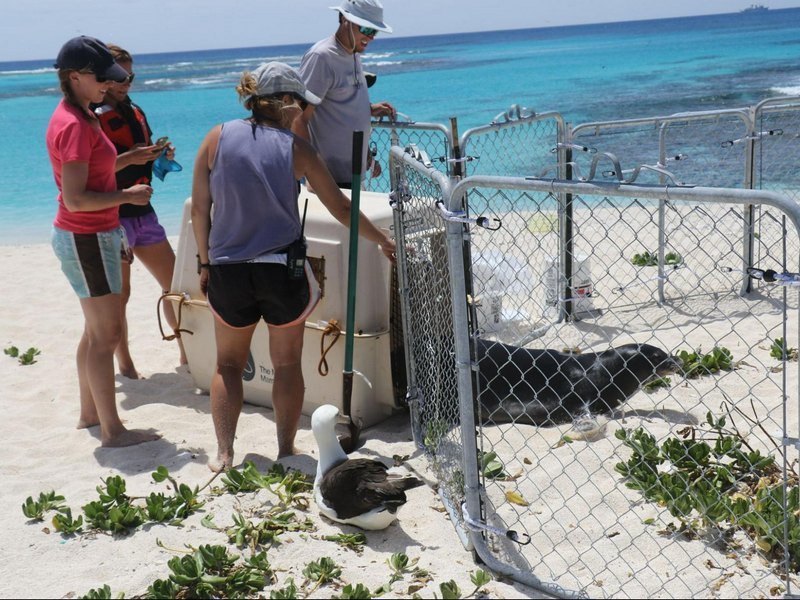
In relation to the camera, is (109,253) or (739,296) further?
(739,296)

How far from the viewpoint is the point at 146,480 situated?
4.22 metres

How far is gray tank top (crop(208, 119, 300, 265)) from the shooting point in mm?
3852

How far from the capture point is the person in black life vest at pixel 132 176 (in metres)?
4.95

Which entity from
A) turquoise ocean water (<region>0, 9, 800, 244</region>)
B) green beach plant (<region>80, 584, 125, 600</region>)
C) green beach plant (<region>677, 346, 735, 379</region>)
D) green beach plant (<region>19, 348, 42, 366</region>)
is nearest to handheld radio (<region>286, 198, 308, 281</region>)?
green beach plant (<region>80, 584, 125, 600</region>)

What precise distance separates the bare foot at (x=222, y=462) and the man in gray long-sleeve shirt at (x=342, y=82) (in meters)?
1.97

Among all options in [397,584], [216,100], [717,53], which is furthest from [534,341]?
[717,53]

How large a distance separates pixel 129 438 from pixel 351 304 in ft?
4.79

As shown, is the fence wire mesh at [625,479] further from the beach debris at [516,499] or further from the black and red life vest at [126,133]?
the black and red life vest at [126,133]

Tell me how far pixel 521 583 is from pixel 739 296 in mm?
4256

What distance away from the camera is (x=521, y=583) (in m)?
3.20

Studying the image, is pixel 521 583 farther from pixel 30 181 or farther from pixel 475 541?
pixel 30 181

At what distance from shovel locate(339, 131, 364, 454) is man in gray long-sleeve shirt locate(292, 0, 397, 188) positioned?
1.18 meters

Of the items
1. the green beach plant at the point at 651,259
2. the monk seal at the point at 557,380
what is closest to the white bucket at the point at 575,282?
the green beach plant at the point at 651,259

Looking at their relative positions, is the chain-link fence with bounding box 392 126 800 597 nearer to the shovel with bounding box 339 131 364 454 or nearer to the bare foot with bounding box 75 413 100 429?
the shovel with bounding box 339 131 364 454
